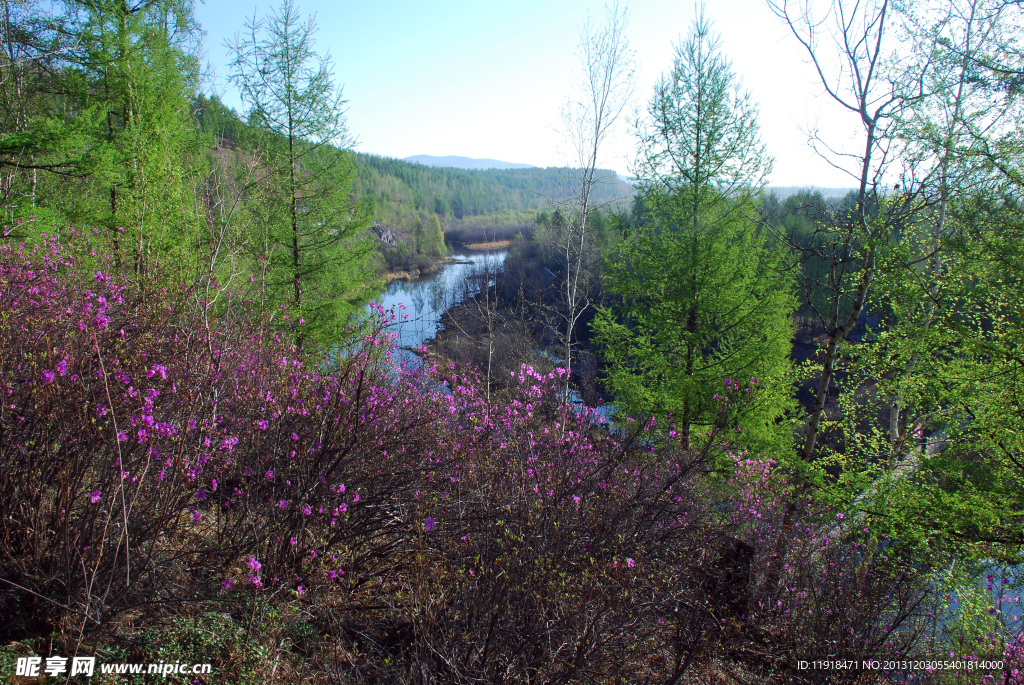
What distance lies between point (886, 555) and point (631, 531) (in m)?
2.64

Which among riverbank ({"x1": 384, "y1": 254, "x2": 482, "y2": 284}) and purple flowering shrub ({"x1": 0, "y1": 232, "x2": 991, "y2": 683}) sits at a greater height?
riverbank ({"x1": 384, "y1": 254, "x2": 482, "y2": 284})

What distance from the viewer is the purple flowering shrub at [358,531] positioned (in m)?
2.44

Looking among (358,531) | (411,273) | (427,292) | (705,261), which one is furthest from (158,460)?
(411,273)

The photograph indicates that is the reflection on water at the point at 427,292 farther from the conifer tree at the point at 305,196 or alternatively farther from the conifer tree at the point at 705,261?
the conifer tree at the point at 705,261

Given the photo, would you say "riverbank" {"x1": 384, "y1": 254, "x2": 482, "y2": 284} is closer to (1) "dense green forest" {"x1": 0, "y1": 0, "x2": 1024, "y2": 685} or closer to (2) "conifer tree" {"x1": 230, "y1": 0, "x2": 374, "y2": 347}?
(2) "conifer tree" {"x1": 230, "y1": 0, "x2": 374, "y2": 347}

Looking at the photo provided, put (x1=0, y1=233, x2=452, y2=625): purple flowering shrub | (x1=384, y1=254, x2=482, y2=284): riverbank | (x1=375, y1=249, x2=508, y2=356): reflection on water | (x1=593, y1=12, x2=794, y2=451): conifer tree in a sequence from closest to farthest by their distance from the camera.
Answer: (x1=0, y1=233, x2=452, y2=625): purple flowering shrub
(x1=593, y1=12, x2=794, y2=451): conifer tree
(x1=375, y1=249, x2=508, y2=356): reflection on water
(x1=384, y1=254, x2=482, y2=284): riverbank

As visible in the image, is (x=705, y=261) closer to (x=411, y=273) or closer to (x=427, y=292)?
(x=427, y=292)

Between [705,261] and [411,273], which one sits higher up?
[705,261]

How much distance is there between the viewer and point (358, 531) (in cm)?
349

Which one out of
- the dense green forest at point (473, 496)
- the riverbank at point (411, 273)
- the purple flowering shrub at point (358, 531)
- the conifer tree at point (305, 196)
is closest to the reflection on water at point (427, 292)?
the riverbank at point (411, 273)

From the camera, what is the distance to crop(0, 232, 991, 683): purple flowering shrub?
2.44 metres

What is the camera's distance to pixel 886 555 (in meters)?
4.35

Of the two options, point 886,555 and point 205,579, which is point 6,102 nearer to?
point 205,579

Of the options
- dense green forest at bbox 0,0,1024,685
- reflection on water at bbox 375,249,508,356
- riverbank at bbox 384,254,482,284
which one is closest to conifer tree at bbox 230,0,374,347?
dense green forest at bbox 0,0,1024,685
